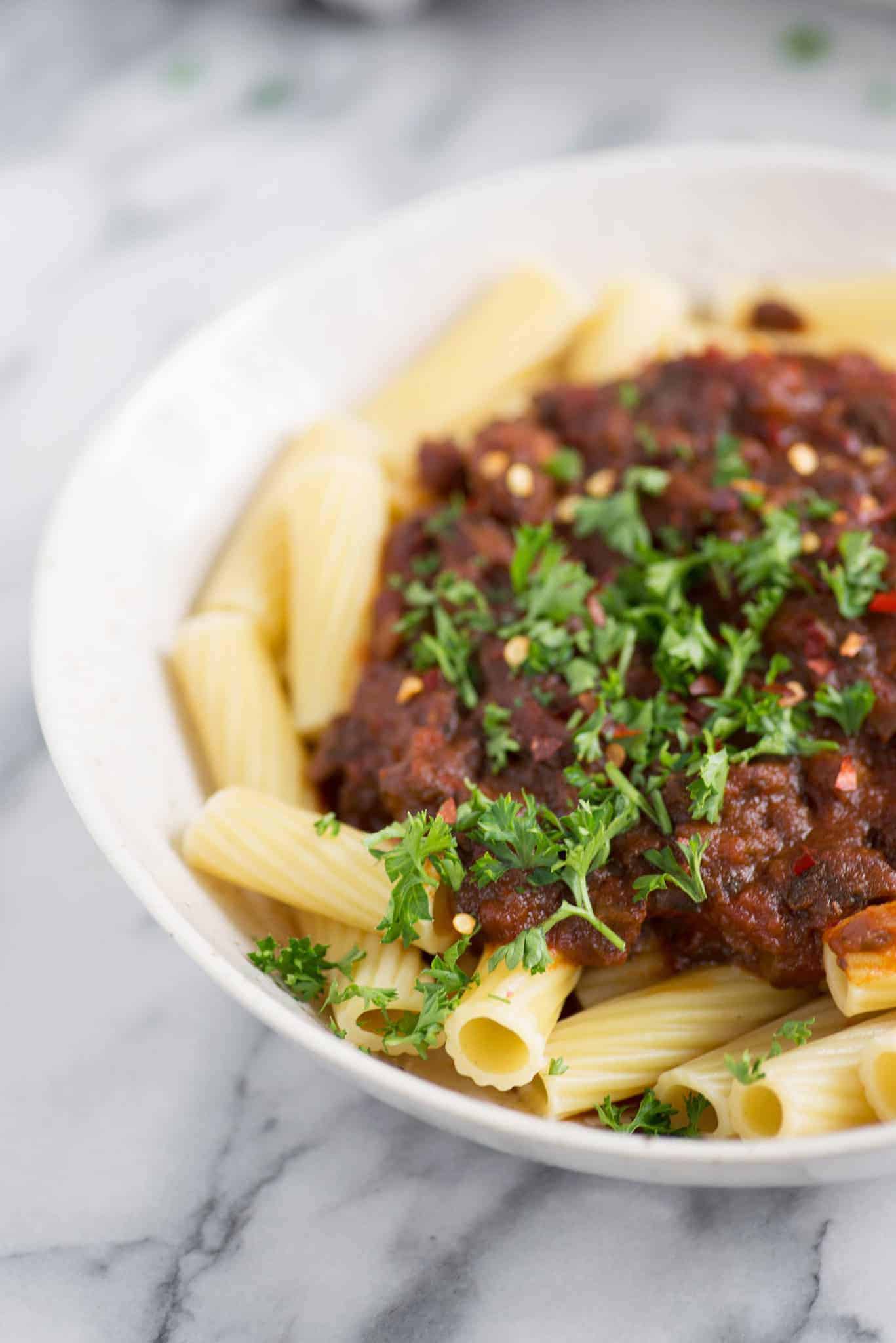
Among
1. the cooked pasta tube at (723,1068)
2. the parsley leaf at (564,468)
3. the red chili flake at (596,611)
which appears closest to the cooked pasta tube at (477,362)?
the parsley leaf at (564,468)

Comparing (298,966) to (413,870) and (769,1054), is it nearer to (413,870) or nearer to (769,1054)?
(413,870)

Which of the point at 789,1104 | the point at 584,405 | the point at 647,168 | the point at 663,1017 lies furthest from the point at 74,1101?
the point at 647,168

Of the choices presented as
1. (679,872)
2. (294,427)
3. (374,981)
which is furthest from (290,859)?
(294,427)

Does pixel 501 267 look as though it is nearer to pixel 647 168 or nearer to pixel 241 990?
pixel 647 168

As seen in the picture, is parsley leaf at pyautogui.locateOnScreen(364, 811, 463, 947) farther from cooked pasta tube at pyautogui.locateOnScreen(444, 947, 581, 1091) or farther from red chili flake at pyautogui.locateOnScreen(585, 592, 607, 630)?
red chili flake at pyautogui.locateOnScreen(585, 592, 607, 630)

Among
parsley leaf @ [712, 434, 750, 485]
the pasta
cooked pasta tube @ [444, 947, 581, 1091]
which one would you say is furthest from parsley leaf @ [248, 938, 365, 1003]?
parsley leaf @ [712, 434, 750, 485]

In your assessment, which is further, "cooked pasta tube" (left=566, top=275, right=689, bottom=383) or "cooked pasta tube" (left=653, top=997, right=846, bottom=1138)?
"cooked pasta tube" (left=566, top=275, right=689, bottom=383)
